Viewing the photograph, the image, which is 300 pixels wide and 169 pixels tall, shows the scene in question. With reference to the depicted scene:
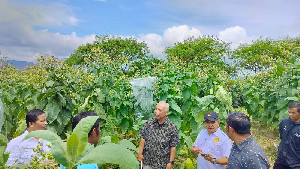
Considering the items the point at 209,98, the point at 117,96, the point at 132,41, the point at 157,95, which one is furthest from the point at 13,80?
the point at 132,41

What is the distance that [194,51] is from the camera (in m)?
34.4

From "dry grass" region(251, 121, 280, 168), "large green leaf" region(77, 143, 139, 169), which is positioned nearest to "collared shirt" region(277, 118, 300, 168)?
"dry grass" region(251, 121, 280, 168)

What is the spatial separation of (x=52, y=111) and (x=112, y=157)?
173 inches

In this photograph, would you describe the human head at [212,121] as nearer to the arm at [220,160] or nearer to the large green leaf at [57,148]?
the arm at [220,160]

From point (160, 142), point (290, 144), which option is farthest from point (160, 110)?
point (290, 144)

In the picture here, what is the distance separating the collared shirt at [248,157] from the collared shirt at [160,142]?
146cm

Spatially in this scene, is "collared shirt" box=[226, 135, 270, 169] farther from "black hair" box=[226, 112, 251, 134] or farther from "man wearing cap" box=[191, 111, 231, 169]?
"man wearing cap" box=[191, 111, 231, 169]

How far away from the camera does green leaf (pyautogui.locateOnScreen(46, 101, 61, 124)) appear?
5008 mm

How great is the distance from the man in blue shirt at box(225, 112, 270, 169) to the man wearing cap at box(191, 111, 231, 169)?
0.78 metres

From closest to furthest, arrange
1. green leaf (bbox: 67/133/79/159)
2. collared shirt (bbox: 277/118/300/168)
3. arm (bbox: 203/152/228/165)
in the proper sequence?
green leaf (bbox: 67/133/79/159) < arm (bbox: 203/152/228/165) < collared shirt (bbox: 277/118/300/168)

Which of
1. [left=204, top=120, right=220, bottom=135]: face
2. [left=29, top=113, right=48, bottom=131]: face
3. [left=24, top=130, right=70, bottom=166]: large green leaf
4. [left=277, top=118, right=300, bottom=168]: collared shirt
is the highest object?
[left=24, top=130, right=70, bottom=166]: large green leaf

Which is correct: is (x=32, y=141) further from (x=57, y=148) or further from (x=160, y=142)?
(x=57, y=148)

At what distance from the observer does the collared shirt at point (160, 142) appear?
4469 millimetres

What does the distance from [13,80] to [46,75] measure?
580 cm
